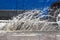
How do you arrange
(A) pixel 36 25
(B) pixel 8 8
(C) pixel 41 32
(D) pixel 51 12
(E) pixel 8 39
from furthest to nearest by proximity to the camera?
(B) pixel 8 8 < (D) pixel 51 12 < (A) pixel 36 25 < (C) pixel 41 32 < (E) pixel 8 39

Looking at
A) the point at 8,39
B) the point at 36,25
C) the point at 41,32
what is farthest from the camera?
the point at 36,25

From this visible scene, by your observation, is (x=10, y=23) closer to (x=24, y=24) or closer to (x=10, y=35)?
(x=24, y=24)

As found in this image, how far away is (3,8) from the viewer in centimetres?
891

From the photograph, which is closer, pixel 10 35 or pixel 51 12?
pixel 10 35

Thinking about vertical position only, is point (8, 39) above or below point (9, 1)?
below

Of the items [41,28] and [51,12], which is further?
[51,12]

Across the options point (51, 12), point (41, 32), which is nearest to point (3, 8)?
point (51, 12)

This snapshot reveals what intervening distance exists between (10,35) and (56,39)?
1.22 m

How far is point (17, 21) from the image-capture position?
20.1ft

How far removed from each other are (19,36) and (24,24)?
2.81 feet

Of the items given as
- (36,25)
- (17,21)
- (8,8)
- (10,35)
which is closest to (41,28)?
(36,25)

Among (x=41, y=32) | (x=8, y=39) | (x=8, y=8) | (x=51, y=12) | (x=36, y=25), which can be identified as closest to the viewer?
(x=8, y=39)

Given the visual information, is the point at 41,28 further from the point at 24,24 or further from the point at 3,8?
the point at 3,8

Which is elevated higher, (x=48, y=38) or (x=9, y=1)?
(x=9, y=1)
